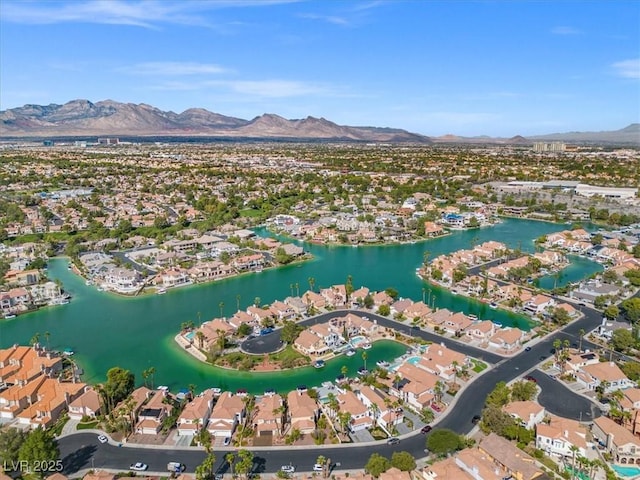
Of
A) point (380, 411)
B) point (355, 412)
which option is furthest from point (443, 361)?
point (355, 412)

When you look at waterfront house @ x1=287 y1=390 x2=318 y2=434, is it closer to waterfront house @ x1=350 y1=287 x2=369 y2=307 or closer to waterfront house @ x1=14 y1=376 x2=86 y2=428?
waterfront house @ x1=14 y1=376 x2=86 y2=428

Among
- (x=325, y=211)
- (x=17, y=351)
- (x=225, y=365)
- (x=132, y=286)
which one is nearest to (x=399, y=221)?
(x=325, y=211)

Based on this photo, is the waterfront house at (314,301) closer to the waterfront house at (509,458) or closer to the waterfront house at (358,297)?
the waterfront house at (358,297)

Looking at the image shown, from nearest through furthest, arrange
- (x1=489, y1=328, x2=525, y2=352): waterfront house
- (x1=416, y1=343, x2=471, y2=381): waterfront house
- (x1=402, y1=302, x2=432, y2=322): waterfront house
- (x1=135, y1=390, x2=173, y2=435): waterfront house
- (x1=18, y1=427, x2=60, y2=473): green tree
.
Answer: (x1=18, y1=427, x2=60, y2=473): green tree < (x1=135, y1=390, x2=173, y2=435): waterfront house < (x1=416, y1=343, x2=471, y2=381): waterfront house < (x1=489, y1=328, x2=525, y2=352): waterfront house < (x1=402, y1=302, x2=432, y2=322): waterfront house

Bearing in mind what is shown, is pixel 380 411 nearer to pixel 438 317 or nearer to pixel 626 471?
pixel 626 471

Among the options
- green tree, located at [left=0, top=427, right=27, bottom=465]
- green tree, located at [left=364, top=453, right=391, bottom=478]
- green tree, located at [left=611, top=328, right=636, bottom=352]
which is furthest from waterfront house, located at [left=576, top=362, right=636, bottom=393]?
green tree, located at [left=0, top=427, right=27, bottom=465]
